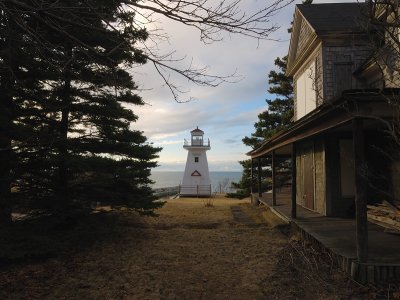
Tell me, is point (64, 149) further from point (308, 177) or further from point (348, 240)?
point (308, 177)

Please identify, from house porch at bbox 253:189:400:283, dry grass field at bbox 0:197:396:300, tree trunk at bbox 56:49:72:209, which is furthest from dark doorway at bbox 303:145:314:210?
→ tree trunk at bbox 56:49:72:209

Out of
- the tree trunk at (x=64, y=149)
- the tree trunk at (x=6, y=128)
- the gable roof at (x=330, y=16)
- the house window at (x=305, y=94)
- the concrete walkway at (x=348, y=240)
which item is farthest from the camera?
the house window at (x=305, y=94)

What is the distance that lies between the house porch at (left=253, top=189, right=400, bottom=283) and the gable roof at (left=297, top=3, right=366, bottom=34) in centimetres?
615

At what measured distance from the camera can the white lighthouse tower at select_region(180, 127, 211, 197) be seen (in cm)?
3988

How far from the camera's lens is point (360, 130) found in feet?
22.1

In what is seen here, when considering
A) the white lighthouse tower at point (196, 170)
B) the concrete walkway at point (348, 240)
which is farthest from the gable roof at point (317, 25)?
the white lighthouse tower at point (196, 170)

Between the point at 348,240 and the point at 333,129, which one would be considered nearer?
the point at 348,240

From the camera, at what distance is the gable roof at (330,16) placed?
527 inches

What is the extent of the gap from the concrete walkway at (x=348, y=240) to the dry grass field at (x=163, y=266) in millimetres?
338

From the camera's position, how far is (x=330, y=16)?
15.0 metres

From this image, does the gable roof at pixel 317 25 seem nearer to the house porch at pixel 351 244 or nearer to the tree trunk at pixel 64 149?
the house porch at pixel 351 244

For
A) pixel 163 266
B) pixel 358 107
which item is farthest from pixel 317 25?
pixel 163 266

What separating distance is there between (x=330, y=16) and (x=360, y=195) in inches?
404

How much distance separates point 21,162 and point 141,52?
6.61 m
